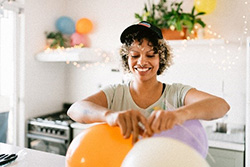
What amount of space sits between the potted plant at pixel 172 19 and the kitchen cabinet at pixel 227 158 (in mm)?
1220

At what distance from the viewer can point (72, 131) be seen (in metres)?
2.98

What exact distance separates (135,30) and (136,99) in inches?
13.9

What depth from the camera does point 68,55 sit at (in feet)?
10.2

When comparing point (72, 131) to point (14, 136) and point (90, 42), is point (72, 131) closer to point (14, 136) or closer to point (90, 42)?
point (14, 136)

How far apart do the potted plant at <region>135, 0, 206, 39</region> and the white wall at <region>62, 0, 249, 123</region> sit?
218 mm

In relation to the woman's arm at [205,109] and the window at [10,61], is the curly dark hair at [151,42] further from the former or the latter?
the window at [10,61]

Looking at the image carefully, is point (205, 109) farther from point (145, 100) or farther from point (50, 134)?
point (50, 134)

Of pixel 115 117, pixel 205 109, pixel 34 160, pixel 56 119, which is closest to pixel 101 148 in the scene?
pixel 115 117

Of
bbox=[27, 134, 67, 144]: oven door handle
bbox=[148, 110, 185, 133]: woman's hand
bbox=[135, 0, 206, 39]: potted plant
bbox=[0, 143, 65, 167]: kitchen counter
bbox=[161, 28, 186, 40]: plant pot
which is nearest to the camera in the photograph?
bbox=[148, 110, 185, 133]: woman's hand

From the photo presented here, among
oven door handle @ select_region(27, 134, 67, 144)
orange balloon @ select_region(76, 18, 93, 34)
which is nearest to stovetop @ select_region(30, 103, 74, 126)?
oven door handle @ select_region(27, 134, 67, 144)

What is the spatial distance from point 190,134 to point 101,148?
11.2 inches

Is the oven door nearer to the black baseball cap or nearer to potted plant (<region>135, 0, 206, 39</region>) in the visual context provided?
potted plant (<region>135, 0, 206, 39</region>)

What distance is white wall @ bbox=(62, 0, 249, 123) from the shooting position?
276 cm

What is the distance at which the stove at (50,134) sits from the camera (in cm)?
296
